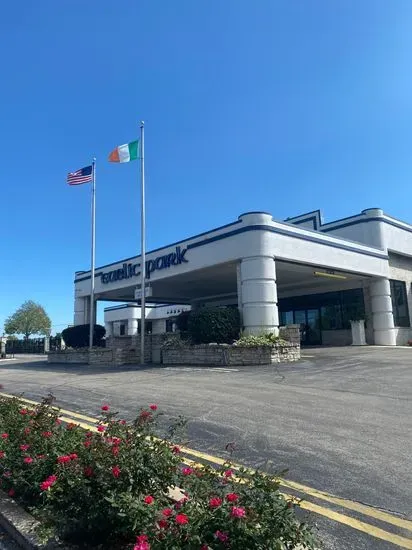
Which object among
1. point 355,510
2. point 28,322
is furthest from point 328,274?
point 28,322

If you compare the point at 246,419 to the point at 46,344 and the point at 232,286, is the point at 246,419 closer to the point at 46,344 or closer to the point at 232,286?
the point at 232,286

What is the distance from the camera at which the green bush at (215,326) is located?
63.4 ft

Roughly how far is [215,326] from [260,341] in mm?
2196

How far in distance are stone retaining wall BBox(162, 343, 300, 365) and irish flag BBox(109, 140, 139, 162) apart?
393 inches

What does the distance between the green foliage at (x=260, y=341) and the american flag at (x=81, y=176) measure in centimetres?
1277

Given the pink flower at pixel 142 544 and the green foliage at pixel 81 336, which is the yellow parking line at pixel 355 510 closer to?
the pink flower at pixel 142 544

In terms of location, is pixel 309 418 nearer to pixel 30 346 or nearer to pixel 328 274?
pixel 328 274

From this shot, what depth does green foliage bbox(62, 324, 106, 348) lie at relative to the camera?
93.4 feet

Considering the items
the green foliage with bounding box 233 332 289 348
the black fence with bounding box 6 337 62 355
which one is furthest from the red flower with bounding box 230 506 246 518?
the black fence with bounding box 6 337 62 355

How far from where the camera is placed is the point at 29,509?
366cm

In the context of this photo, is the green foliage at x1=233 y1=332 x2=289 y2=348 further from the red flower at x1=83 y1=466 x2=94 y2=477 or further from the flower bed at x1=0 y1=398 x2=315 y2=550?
the red flower at x1=83 y1=466 x2=94 y2=477

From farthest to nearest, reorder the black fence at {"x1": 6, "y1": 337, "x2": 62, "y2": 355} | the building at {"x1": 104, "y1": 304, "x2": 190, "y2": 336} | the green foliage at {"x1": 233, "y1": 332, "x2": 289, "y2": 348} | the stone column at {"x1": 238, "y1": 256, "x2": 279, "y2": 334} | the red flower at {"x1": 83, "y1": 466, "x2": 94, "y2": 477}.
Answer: the black fence at {"x1": 6, "y1": 337, "x2": 62, "y2": 355} → the building at {"x1": 104, "y1": 304, "x2": 190, "y2": 336} → the stone column at {"x1": 238, "y1": 256, "x2": 279, "y2": 334} → the green foliage at {"x1": 233, "y1": 332, "x2": 289, "y2": 348} → the red flower at {"x1": 83, "y1": 466, "x2": 94, "y2": 477}

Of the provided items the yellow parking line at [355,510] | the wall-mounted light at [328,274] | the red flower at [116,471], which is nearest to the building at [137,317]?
the wall-mounted light at [328,274]

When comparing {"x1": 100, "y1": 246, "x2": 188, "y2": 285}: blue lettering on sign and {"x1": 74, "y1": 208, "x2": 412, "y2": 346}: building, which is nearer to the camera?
{"x1": 74, "y1": 208, "x2": 412, "y2": 346}: building
